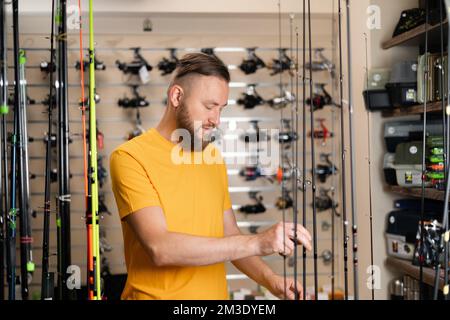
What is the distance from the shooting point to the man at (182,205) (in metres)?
1.54

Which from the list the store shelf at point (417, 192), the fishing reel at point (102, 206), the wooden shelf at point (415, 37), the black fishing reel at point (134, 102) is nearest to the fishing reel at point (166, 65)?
the black fishing reel at point (134, 102)

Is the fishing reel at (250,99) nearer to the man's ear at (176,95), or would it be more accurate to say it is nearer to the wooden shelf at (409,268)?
the wooden shelf at (409,268)

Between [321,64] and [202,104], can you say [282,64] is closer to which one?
[321,64]

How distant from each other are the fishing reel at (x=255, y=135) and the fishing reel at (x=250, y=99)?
0.20m

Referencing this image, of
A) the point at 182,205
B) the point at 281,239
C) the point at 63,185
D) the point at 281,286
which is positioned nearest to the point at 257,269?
the point at 281,286

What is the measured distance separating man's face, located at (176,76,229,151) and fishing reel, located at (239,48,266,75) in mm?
3325

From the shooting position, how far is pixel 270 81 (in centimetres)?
529

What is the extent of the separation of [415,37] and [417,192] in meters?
0.94

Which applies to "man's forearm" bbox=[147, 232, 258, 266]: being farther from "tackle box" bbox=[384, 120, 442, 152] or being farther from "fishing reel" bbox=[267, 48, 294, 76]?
"fishing reel" bbox=[267, 48, 294, 76]

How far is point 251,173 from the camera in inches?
202

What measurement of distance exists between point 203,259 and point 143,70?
3672mm

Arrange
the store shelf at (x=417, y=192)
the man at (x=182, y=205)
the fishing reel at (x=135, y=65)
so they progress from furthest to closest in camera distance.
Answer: the fishing reel at (x=135, y=65) < the store shelf at (x=417, y=192) < the man at (x=182, y=205)

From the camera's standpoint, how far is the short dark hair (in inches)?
70.6
